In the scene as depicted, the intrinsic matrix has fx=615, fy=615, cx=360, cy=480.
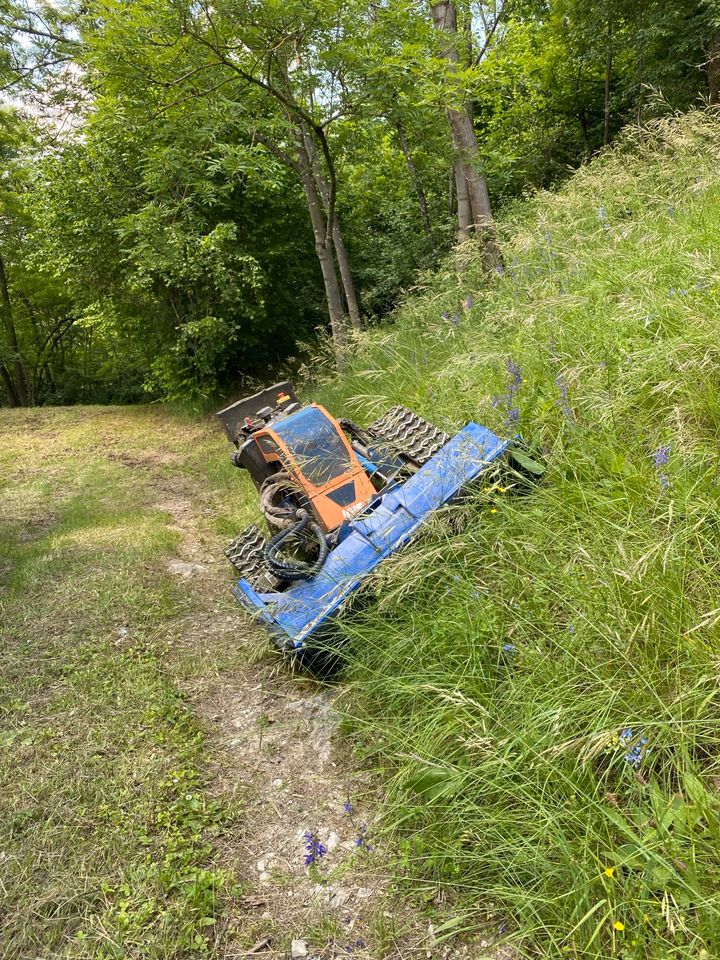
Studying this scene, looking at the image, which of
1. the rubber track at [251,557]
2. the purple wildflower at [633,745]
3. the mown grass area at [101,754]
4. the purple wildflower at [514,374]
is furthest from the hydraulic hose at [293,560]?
the purple wildflower at [633,745]

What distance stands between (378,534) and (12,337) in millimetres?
23231

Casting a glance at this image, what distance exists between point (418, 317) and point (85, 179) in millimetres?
7589

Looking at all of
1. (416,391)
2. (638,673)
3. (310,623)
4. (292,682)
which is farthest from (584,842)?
(416,391)

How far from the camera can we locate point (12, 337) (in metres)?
22.0

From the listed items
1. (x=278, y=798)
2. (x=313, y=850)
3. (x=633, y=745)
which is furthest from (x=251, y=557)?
(x=633, y=745)

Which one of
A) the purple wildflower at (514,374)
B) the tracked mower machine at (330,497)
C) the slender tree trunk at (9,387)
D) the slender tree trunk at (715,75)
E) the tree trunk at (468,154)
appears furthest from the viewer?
the slender tree trunk at (9,387)

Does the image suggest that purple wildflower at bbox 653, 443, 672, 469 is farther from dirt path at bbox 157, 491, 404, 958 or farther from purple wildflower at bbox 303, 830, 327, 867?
purple wildflower at bbox 303, 830, 327, 867

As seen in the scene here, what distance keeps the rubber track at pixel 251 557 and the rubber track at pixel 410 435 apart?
3.83 feet

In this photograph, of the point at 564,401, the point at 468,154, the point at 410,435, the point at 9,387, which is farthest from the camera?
the point at 9,387

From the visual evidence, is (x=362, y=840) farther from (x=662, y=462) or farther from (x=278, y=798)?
(x=662, y=462)

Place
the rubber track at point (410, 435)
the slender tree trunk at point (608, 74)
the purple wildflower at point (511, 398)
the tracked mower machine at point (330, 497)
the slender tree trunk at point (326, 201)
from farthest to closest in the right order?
the slender tree trunk at point (608, 74) → the slender tree trunk at point (326, 201) → the rubber track at point (410, 435) → the purple wildflower at point (511, 398) → the tracked mower machine at point (330, 497)

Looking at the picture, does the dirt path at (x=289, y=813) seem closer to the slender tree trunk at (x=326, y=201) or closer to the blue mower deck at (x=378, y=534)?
the blue mower deck at (x=378, y=534)

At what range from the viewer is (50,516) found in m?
6.59

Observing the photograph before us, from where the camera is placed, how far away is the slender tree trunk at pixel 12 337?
20.5 metres
